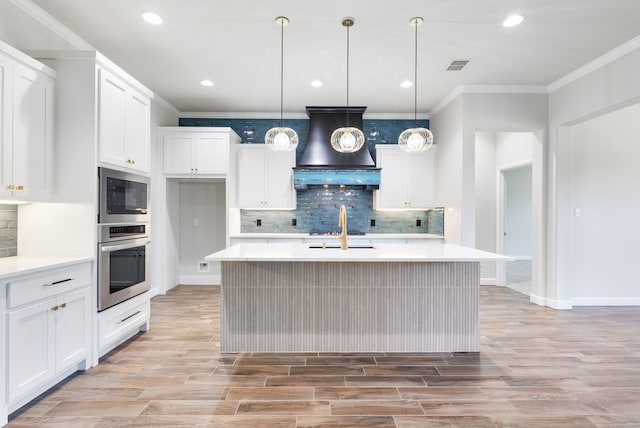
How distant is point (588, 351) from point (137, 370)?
3769mm

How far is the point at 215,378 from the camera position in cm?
251

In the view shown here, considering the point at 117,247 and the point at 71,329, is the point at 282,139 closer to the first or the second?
the point at 117,247

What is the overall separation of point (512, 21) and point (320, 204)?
11.7ft

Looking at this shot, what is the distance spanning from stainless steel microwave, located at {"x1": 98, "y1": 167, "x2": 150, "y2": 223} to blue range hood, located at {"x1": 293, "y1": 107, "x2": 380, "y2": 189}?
2.39 m

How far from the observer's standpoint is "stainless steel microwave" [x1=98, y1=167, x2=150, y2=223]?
2.78 meters

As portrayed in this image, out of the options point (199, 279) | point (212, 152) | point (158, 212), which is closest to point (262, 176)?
point (212, 152)

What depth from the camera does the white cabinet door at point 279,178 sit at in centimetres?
543

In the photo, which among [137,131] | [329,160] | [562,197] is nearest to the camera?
[137,131]

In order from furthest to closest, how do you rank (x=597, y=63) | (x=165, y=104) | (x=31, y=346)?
(x=165, y=104), (x=597, y=63), (x=31, y=346)

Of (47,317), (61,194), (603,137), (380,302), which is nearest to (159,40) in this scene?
(61,194)

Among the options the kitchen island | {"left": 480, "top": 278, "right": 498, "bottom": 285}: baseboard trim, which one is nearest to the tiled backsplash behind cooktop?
{"left": 480, "top": 278, "right": 498, "bottom": 285}: baseboard trim

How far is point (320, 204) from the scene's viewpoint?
5766mm

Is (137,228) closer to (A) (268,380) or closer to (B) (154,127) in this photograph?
Answer: (A) (268,380)

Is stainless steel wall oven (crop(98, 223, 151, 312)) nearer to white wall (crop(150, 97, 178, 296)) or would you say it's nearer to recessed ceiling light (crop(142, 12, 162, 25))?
white wall (crop(150, 97, 178, 296))
